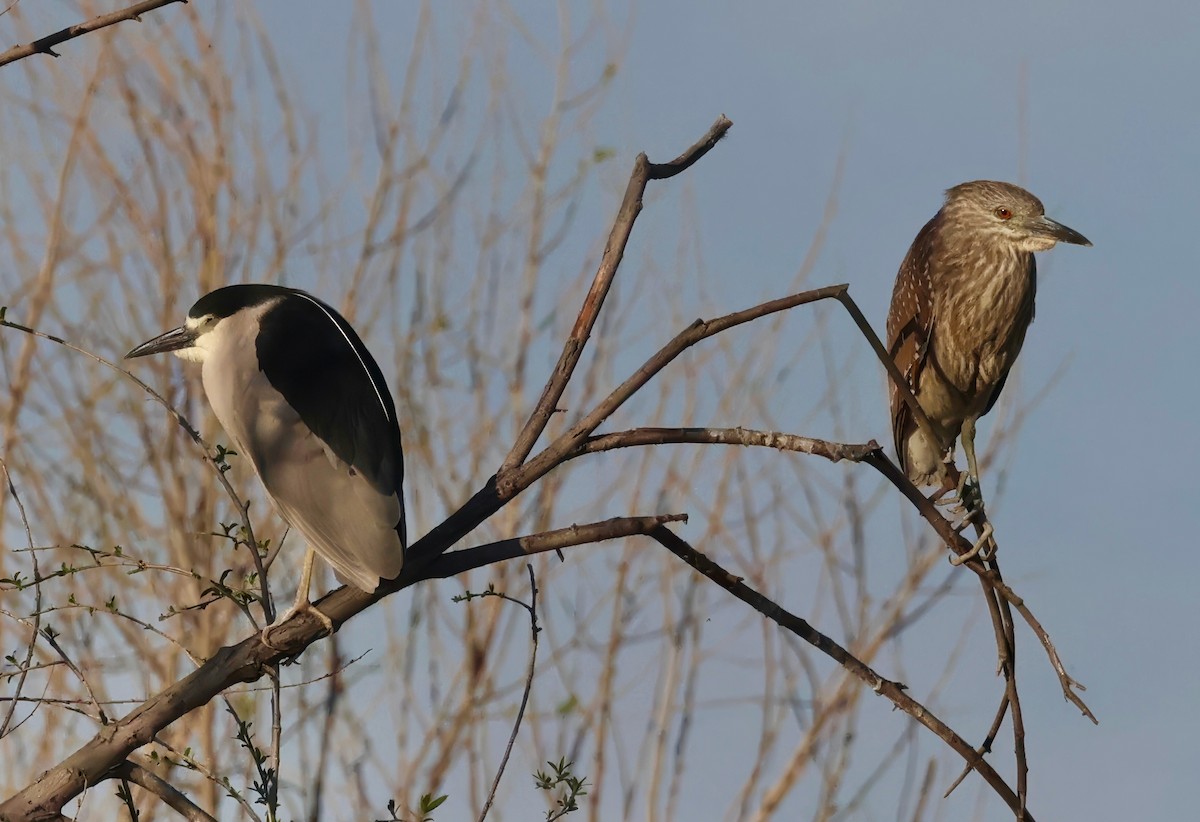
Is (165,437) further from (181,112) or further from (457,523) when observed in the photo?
(457,523)

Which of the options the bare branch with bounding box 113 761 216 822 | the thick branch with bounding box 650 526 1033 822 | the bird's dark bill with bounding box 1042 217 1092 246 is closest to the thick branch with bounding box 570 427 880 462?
the thick branch with bounding box 650 526 1033 822

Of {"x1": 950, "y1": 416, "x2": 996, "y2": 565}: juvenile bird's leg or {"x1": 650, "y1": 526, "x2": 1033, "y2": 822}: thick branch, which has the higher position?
{"x1": 950, "y1": 416, "x2": 996, "y2": 565}: juvenile bird's leg

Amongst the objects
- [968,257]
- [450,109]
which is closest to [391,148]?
[450,109]

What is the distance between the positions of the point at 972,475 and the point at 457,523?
1.57 metres

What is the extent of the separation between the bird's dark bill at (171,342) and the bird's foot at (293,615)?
912mm

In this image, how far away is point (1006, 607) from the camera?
2.03m

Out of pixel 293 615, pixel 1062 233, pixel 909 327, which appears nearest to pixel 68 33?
pixel 293 615

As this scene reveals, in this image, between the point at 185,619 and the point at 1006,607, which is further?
the point at 185,619

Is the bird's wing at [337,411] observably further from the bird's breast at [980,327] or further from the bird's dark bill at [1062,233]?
the bird's dark bill at [1062,233]

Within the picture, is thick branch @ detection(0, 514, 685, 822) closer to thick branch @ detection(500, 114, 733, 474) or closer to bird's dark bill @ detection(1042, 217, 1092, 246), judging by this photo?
thick branch @ detection(500, 114, 733, 474)

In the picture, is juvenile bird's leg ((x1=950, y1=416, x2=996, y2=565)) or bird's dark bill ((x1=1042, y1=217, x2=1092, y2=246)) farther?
bird's dark bill ((x1=1042, y1=217, x2=1092, y2=246))

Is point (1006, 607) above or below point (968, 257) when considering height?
below

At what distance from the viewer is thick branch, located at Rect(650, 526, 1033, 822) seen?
6.05 feet

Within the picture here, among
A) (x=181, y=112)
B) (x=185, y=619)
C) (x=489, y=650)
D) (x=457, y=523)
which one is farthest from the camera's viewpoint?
(x=181, y=112)
